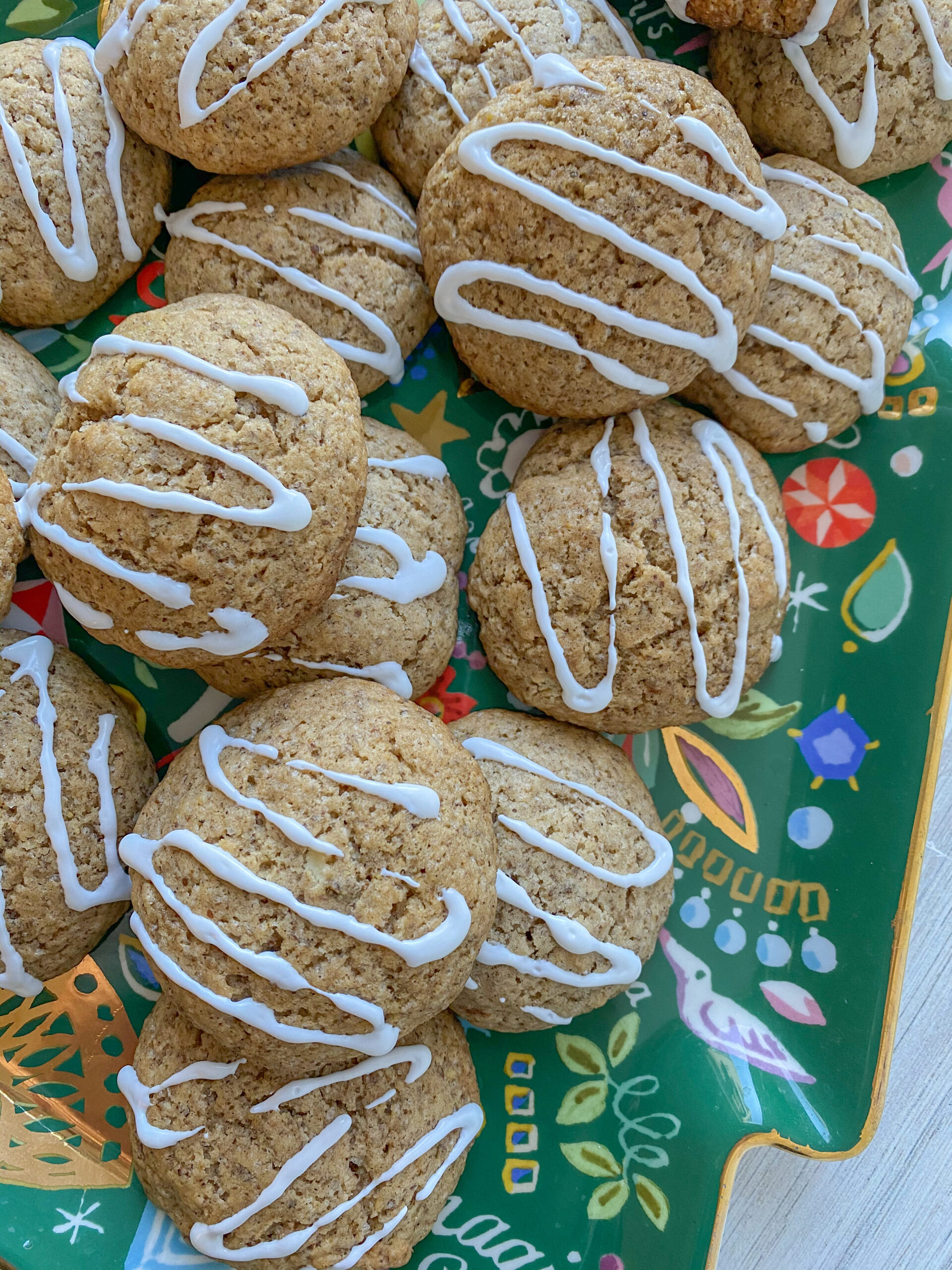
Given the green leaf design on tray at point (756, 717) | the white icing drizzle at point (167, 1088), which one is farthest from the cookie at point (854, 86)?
the white icing drizzle at point (167, 1088)

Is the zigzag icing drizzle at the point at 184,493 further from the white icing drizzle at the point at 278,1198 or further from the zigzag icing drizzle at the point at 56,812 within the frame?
the white icing drizzle at the point at 278,1198

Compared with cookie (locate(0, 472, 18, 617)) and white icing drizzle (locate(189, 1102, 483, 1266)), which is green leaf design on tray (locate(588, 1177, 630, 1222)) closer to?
white icing drizzle (locate(189, 1102, 483, 1266))

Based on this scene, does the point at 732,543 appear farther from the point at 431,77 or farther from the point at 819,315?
the point at 431,77

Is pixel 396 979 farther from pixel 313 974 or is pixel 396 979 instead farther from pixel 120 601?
pixel 120 601

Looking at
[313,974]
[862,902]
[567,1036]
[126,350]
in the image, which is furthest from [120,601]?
[862,902]

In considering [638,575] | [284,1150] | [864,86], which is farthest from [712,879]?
[864,86]

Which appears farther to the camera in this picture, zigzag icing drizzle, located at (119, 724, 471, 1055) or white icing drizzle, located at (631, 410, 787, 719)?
white icing drizzle, located at (631, 410, 787, 719)

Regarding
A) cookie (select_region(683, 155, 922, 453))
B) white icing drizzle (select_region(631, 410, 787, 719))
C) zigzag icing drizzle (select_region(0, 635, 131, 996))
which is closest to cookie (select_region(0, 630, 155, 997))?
zigzag icing drizzle (select_region(0, 635, 131, 996))
